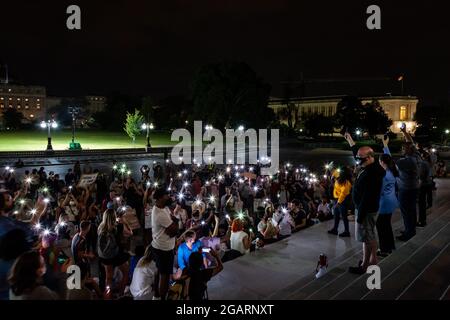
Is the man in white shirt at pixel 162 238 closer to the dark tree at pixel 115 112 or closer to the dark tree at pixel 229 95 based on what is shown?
the dark tree at pixel 229 95

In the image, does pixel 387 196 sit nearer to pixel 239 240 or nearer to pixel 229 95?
pixel 239 240

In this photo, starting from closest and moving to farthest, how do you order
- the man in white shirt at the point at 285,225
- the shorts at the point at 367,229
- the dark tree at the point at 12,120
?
1. the shorts at the point at 367,229
2. the man in white shirt at the point at 285,225
3. the dark tree at the point at 12,120

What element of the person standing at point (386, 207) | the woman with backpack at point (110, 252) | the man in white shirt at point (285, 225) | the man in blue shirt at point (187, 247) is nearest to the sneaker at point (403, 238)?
the person standing at point (386, 207)

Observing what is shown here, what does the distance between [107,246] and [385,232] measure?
4.19m

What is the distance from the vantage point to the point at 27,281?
312 centimetres

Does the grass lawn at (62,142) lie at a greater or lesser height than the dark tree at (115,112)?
lesser

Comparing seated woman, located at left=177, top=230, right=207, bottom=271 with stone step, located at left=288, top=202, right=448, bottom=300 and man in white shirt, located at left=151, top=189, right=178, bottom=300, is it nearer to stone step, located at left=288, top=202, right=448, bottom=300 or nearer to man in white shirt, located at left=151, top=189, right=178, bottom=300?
man in white shirt, located at left=151, top=189, right=178, bottom=300

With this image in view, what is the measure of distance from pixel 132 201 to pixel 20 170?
19961 millimetres

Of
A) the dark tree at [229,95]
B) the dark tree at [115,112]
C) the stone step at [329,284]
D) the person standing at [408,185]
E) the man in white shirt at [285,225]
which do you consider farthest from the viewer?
the dark tree at [115,112]

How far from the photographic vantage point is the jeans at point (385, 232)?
5.88 m

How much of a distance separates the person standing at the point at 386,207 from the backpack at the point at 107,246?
3.98 m

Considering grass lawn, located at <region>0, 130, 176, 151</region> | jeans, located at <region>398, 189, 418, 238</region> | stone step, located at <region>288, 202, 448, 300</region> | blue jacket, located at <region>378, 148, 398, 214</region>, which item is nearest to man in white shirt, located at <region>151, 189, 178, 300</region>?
stone step, located at <region>288, 202, 448, 300</region>

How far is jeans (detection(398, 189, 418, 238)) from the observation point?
260 inches
